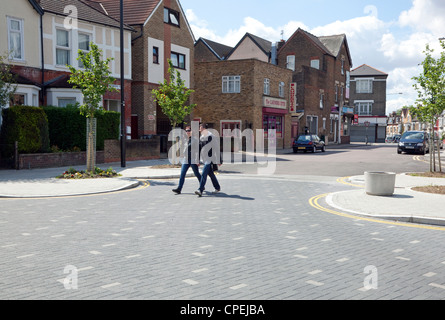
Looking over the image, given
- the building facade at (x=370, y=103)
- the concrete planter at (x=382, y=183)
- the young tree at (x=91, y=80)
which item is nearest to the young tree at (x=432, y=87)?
the concrete planter at (x=382, y=183)

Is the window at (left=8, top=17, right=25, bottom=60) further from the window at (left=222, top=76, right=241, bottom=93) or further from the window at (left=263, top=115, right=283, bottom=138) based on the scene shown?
the window at (left=263, top=115, right=283, bottom=138)

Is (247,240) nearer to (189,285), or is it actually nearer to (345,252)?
(345,252)

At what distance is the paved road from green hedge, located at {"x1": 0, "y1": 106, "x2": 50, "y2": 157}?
814cm

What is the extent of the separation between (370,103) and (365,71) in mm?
5901

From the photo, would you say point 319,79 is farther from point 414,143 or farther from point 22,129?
point 22,129

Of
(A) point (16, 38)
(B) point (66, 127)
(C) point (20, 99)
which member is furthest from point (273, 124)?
(C) point (20, 99)

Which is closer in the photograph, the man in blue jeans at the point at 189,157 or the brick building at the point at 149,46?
the man in blue jeans at the point at 189,157

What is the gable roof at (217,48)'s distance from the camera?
49688mm

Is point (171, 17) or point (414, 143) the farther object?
point (414, 143)

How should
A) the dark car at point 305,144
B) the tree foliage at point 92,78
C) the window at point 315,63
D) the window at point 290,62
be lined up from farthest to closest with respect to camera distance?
1. the window at point 290,62
2. the window at point 315,63
3. the dark car at point 305,144
4. the tree foliage at point 92,78

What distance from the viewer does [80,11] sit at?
25.1 meters

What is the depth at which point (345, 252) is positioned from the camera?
240 inches

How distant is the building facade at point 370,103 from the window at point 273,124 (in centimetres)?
3723

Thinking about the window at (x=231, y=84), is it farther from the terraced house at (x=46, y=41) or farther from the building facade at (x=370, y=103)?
the building facade at (x=370, y=103)
